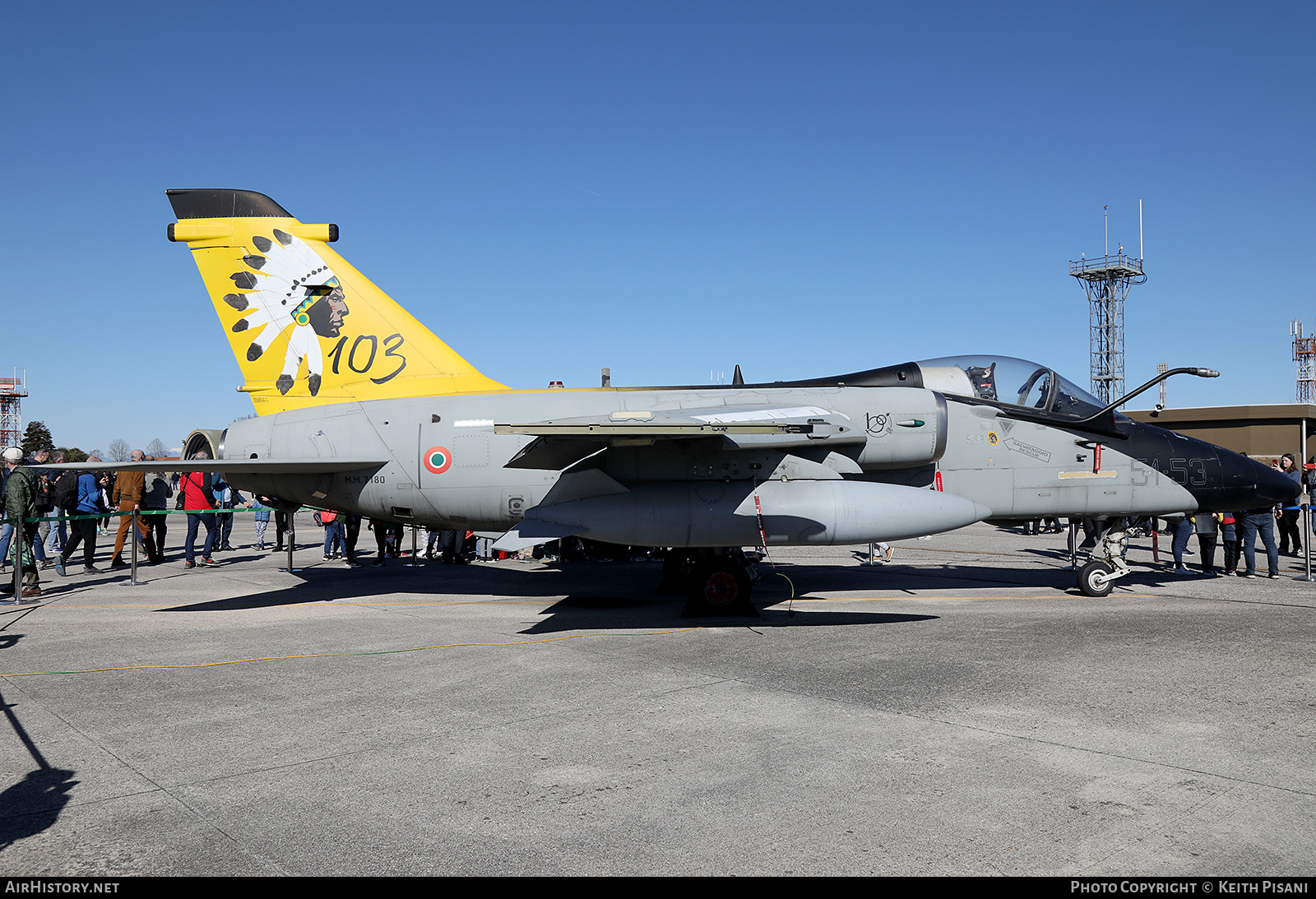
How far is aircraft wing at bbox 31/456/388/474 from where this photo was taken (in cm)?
894

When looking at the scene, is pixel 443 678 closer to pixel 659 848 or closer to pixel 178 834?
pixel 178 834

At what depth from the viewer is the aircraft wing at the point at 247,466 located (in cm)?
894

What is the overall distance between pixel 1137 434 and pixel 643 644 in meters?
7.15

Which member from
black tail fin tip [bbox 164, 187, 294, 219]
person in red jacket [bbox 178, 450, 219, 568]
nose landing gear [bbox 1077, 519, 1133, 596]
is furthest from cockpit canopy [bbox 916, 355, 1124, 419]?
person in red jacket [bbox 178, 450, 219, 568]

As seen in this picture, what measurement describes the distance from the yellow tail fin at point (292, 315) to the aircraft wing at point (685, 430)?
2065mm

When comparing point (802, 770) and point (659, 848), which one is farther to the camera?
point (802, 770)

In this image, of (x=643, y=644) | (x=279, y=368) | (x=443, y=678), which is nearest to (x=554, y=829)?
(x=443, y=678)

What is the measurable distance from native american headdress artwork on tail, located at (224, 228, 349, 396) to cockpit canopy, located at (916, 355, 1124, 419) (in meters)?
7.71

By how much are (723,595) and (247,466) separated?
19.0 ft

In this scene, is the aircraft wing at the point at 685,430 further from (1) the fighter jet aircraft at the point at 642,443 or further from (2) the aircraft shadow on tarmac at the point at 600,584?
(2) the aircraft shadow on tarmac at the point at 600,584

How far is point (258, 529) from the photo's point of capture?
2038 centimetres

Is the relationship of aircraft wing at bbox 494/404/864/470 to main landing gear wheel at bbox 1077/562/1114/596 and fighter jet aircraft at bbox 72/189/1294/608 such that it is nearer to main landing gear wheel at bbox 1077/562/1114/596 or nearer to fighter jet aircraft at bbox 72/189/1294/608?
fighter jet aircraft at bbox 72/189/1294/608

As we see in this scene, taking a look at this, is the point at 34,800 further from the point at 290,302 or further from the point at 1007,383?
the point at 1007,383
